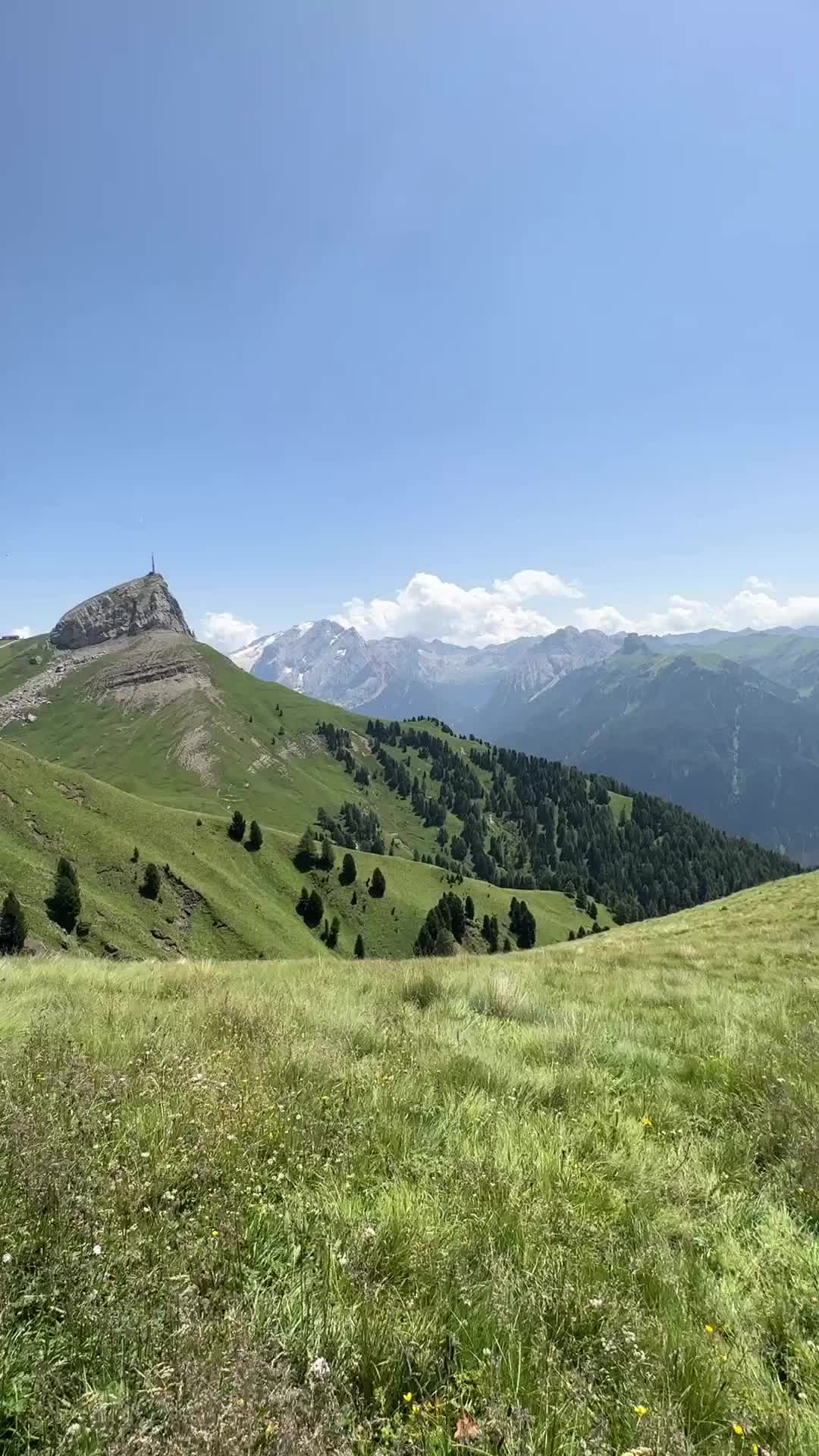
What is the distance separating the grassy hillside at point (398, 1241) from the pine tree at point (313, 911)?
A: 12239 centimetres

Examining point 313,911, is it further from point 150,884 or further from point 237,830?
point 150,884

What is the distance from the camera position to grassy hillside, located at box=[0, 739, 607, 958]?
89.4 meters

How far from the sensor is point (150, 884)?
100 meters

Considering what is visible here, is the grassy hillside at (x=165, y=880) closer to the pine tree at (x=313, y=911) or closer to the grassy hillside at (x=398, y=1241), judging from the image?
the pine tree at (x=313, y=911)

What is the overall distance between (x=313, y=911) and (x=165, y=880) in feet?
106

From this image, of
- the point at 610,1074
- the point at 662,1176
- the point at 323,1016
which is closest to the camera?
the point at 662,1176

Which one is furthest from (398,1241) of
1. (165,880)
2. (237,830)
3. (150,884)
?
(237,830)

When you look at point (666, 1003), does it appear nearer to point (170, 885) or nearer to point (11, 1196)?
point (11, 1196)

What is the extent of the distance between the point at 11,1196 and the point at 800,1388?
4.18 metres

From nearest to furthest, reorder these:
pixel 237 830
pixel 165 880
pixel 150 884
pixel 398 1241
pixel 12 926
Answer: pixel 398 1241, pixel 12 926, pixel 150 884, pixel 165 880, pixel 237 830

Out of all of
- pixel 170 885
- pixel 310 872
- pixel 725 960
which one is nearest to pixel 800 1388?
pixel 725 960

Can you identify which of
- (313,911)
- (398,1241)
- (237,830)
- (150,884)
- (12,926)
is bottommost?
(313,911)

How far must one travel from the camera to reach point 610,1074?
6574 mm

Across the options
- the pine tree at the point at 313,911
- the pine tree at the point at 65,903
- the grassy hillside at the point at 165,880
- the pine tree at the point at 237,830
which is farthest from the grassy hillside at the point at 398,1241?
the pine tree at the point at 237,830
